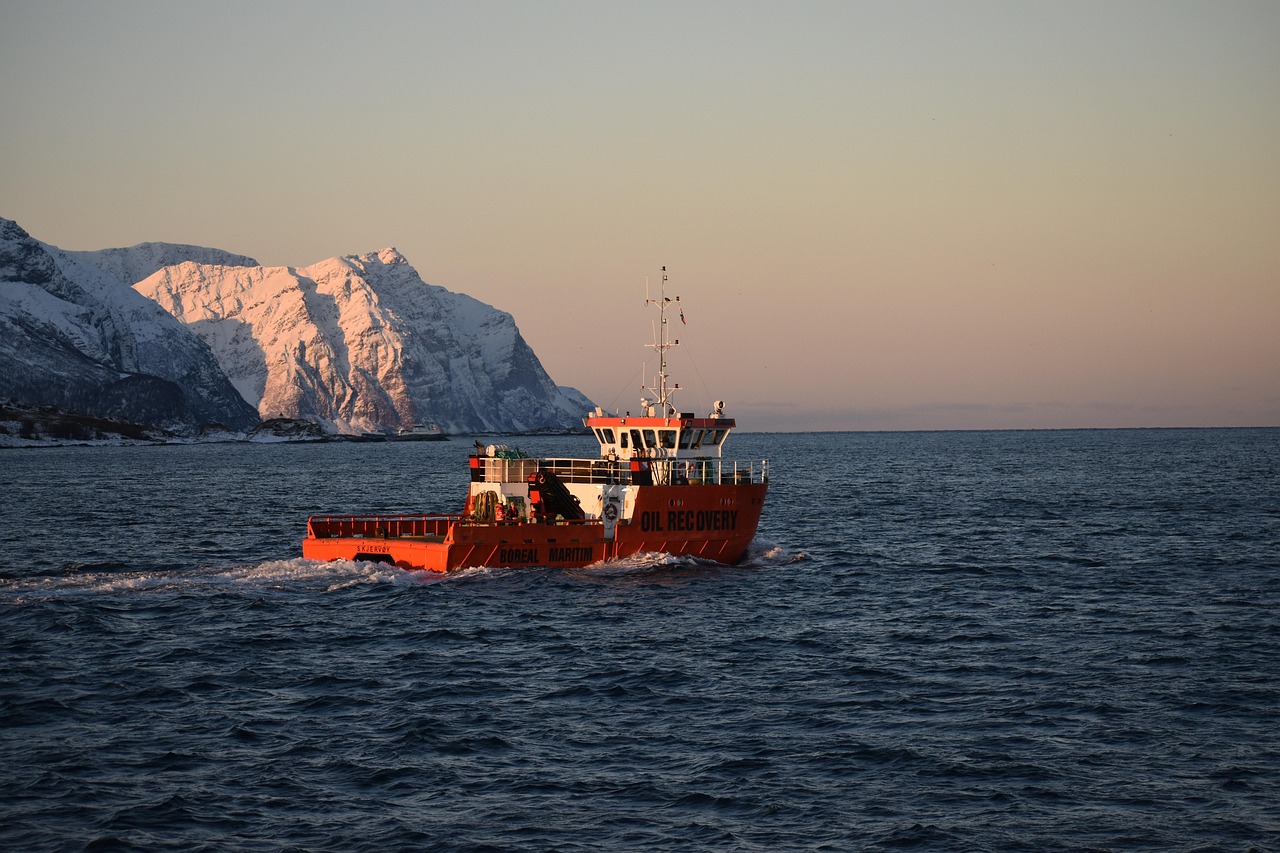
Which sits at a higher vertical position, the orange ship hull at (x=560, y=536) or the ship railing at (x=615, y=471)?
the ship railing at (x=615, y=471)

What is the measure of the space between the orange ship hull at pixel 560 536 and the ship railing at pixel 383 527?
0.12 feet

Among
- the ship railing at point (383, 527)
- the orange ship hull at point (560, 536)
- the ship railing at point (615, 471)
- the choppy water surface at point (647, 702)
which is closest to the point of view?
the choppy water surface at point (647, 702)

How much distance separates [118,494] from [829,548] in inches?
2461

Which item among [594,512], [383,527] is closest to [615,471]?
[594,512]

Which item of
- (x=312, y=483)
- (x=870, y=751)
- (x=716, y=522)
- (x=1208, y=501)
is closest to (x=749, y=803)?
(x=870, y=751)

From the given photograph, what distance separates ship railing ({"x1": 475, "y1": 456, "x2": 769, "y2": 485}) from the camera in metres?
46.9

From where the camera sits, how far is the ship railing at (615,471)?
46.9 meters

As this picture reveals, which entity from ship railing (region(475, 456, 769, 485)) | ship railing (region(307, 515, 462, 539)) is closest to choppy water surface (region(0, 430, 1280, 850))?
ship railing (region(307, 515, 462, 539))

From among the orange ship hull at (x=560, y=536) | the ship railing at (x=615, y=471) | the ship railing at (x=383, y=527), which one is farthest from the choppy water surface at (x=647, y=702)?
the ship railing at (x=615, y=471)

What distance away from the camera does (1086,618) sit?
1554 inches

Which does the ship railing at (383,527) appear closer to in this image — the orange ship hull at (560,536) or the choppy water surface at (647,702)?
the orange ship hull at (560,536)

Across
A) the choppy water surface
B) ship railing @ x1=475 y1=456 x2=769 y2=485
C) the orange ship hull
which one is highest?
ship railing @ x1=475 y1=456 x2=769 y2=485

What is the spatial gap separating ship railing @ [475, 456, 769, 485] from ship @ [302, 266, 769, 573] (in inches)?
1.5

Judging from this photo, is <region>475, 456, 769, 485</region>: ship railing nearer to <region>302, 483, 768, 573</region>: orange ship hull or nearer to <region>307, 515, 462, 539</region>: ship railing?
<region>302, 483, 768, 573</region>: orange ship hull
